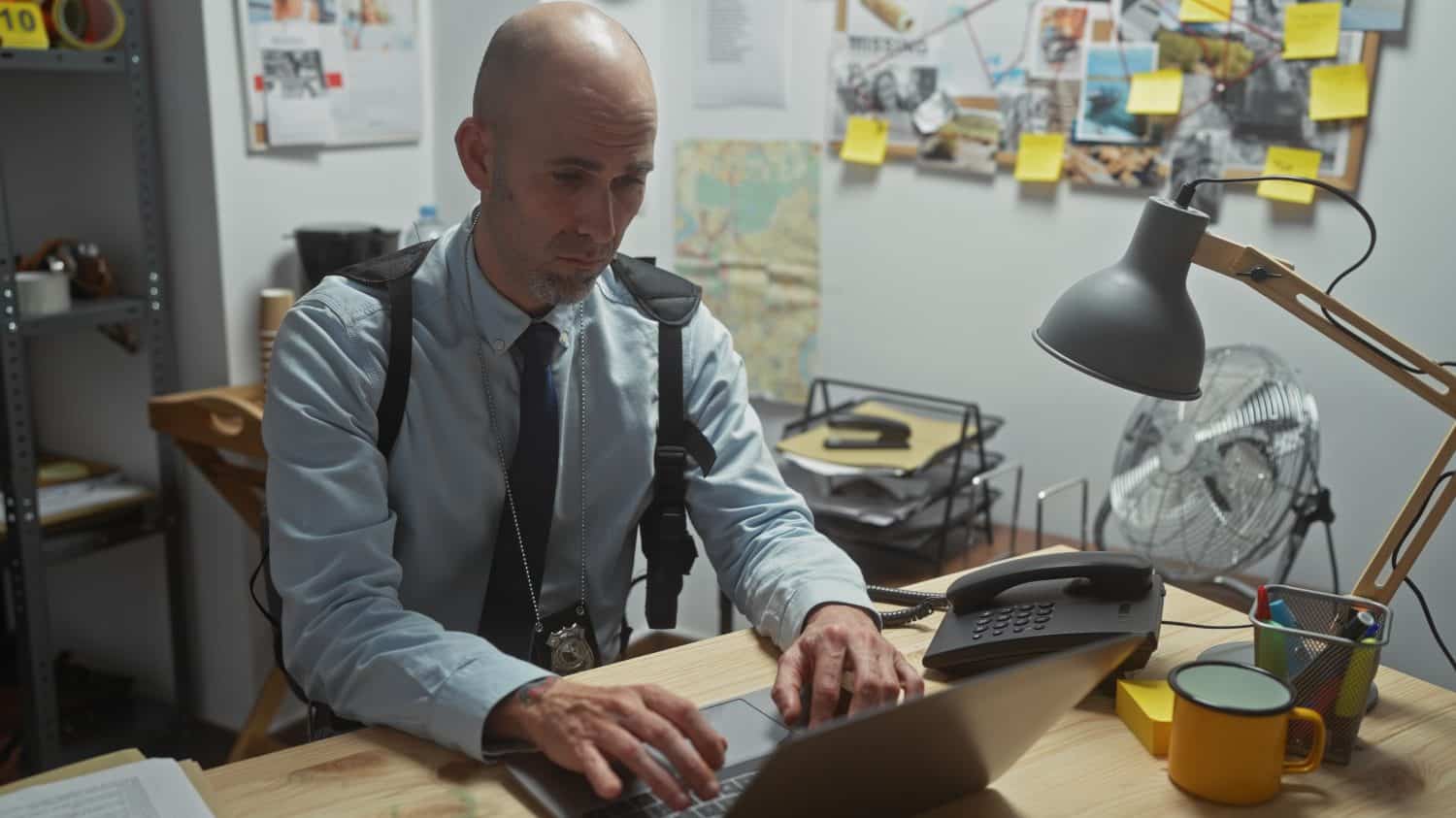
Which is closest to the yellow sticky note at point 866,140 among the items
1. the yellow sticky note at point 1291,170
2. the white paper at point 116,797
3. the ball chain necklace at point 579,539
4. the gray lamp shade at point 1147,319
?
the yellow sticky note at point 1291,170

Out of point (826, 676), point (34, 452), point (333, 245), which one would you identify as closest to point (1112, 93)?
point (333, 245)

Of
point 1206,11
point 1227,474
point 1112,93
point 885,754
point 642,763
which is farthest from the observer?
point 1112,93

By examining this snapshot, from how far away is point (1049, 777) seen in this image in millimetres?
1029

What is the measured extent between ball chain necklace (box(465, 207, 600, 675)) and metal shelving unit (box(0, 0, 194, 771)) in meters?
1.05

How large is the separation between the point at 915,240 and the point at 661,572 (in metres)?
1.19

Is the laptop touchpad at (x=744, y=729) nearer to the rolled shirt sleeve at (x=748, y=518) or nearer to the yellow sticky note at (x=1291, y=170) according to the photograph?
the rolled shirt sleeve at (x=748, y=518)

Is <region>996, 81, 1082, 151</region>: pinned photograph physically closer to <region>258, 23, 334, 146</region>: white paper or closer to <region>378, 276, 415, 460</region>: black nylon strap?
<region>258, 23, 334, 146</region>: white paper

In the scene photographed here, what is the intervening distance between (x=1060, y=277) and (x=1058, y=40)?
40cm

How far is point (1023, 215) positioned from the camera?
2.35m

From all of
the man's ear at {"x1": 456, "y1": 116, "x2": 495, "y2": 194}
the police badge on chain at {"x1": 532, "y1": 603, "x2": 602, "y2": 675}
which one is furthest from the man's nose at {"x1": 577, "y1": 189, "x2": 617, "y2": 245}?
the police badge on chain at {"x1": 532, "y1": 603, "x2": 602, "y2": 675}

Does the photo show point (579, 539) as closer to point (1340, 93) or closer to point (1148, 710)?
point (1148, 710)

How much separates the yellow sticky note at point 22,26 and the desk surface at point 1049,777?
59.0 inches

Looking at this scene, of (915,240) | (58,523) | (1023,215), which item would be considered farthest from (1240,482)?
(58,523)

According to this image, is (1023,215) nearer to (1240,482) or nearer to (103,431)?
(1240,482)
